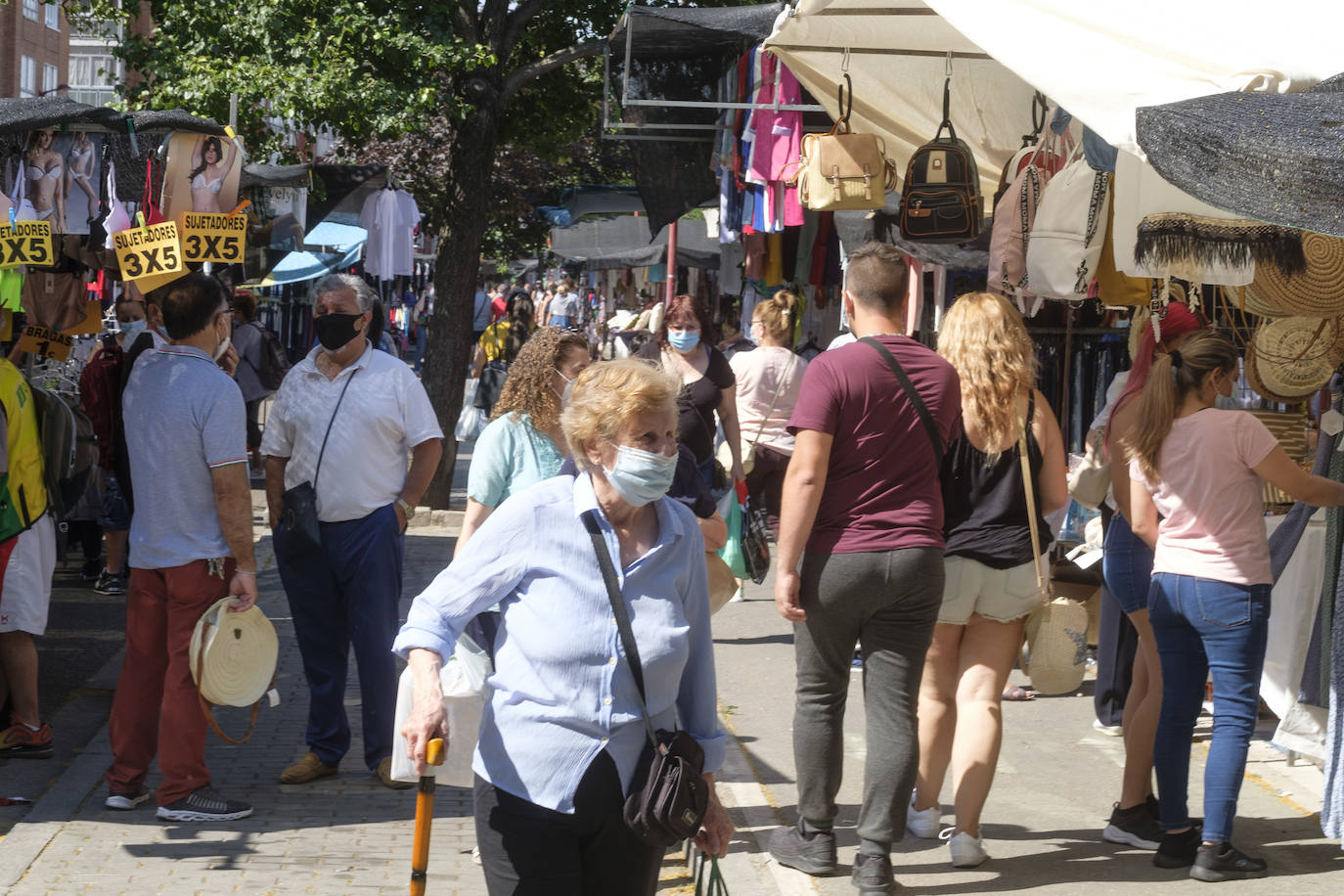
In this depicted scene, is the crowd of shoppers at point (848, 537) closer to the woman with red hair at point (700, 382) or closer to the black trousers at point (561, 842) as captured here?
the black trousers at point (561, 842)

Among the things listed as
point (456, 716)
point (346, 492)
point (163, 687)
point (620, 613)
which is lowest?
point (163, 687)

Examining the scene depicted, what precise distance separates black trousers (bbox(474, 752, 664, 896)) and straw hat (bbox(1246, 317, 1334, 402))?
13.4 feet

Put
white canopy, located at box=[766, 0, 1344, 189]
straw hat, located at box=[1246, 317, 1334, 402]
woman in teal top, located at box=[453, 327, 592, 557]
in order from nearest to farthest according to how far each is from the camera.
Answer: white canopy, located at box=[766, 0, 1344, 189] → woman in teal top, located at box=[453, 327, 592, 557] → straw hat, located at box=[1246, 317, 1334, 402]

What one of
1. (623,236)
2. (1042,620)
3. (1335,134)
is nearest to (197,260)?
(1042,620)

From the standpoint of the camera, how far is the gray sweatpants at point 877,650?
5160 mm

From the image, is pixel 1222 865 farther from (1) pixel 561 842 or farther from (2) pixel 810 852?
(1) pixel 561 842

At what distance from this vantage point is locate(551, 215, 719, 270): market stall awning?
66.6ft

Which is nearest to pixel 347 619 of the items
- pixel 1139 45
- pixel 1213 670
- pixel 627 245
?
pixel 1213 670

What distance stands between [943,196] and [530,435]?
11.2ft

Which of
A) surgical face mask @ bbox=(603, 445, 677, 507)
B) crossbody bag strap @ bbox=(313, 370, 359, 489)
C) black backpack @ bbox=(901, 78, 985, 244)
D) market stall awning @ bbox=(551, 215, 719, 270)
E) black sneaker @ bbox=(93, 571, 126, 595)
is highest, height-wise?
market stall awning @ bbox=(551, 215, 719, 270)

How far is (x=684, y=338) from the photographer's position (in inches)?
371

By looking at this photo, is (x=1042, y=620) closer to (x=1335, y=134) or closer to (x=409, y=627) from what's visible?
(x=1335, y=134)

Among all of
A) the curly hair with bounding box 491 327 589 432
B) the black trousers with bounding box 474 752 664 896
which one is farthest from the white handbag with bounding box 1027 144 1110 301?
the black trousers with bounding box 474 752 664 896

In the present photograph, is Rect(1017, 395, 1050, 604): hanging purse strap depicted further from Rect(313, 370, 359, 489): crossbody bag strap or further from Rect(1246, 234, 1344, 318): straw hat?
Rect(313, 370, 359, 489): crossbody bag strap
